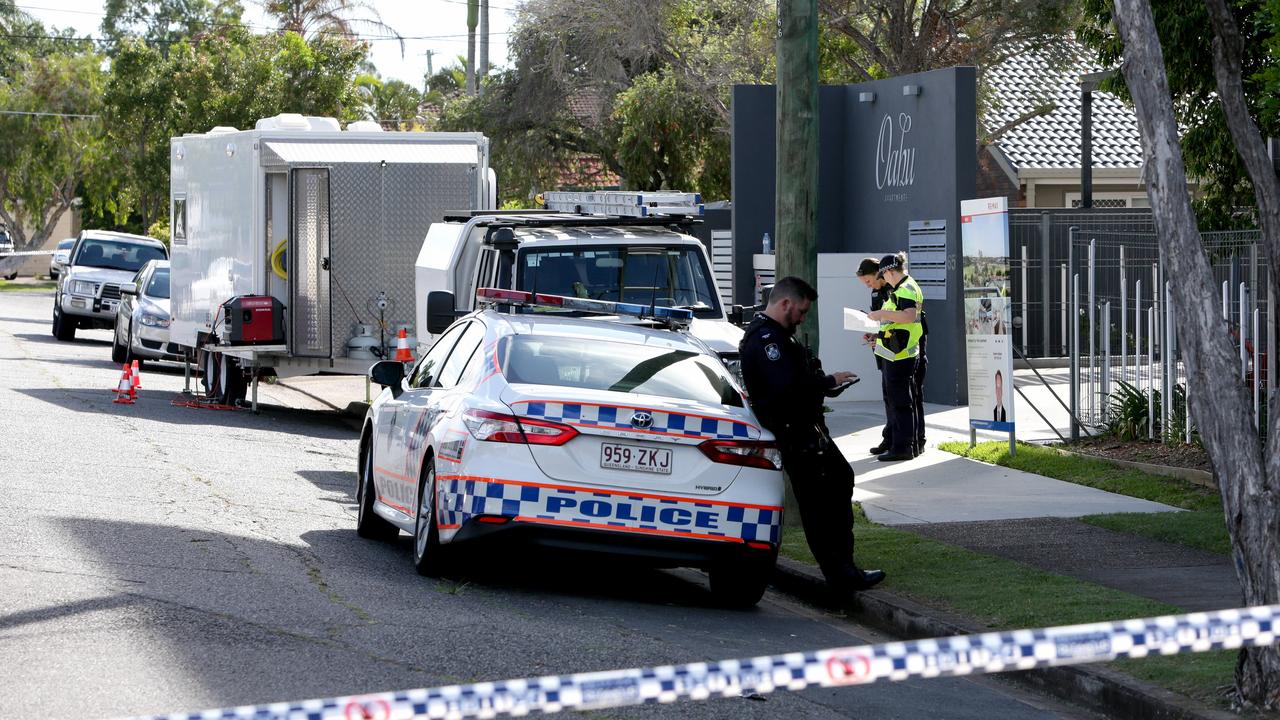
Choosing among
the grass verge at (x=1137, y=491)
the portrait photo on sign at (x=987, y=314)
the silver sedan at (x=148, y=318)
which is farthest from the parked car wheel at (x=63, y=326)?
the portrait photo on sign at (x=987, y=314)

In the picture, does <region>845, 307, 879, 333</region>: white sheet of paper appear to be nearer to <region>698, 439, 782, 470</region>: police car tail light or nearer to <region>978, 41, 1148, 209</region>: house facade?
<region>698, 439, 782, 470</region>: police car tail light

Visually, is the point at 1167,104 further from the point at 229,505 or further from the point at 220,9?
the point at 220,9

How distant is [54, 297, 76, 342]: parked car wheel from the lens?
A: 3144 centimetres

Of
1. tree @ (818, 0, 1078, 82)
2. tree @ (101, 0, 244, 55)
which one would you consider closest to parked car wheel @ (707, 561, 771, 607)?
tree @ (818, 0, 1078, 82)

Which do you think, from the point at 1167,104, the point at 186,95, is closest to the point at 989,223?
the point at 1167,104

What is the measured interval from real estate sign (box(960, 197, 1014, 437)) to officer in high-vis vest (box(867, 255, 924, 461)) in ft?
1.88

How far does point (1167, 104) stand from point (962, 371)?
12163 millimetres

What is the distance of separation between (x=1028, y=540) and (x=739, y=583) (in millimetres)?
2406

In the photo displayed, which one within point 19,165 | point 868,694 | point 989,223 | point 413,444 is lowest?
point 868,694

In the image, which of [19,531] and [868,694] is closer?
[868,694]

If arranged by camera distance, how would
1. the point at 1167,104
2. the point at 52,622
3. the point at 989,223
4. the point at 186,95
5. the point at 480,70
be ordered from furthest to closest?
the point at 186,95 → the point at 480,70 → the point at 989,223 → the point at 52,622 → the point at 1167,104

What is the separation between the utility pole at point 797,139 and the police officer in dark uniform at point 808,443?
2.01 meters

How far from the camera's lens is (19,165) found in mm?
67375

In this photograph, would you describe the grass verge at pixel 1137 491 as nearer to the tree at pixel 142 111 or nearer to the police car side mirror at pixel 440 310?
the police car side mirror at pixel 440 310
